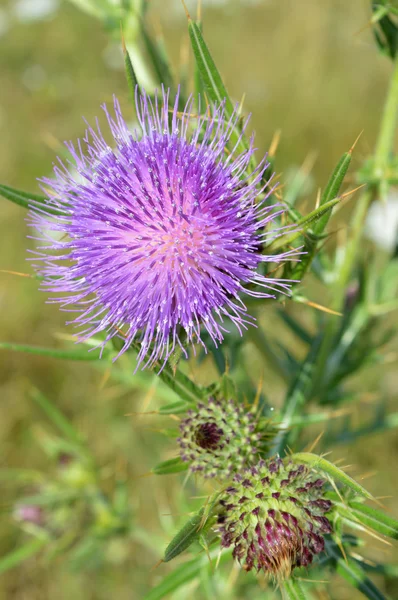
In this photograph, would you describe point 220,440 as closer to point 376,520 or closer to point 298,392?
point 376,520

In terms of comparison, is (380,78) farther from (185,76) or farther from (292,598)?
(292,598)

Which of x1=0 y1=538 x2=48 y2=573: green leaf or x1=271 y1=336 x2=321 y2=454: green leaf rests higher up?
x1=271 y1=336 x2=321 y2=454: green leaf

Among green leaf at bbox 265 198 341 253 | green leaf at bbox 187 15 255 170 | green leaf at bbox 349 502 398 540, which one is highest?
green leaf at bbox 187 15 255 170

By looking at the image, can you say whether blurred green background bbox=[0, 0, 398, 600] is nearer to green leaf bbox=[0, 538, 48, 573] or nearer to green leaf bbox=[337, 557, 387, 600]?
green leaf bbox=[0, 538, 48, 573]

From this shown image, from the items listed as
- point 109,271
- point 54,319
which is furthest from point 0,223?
point 109,271

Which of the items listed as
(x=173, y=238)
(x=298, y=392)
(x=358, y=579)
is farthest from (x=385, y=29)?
(x=358, y=579)

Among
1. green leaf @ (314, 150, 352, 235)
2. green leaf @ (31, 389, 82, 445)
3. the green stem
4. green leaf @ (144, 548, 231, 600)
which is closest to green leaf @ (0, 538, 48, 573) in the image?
green leaf @ (31, 389, 82, 445)
